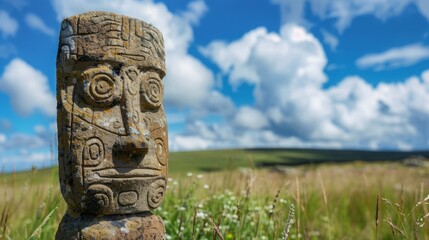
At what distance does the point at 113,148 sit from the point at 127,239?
760 mm

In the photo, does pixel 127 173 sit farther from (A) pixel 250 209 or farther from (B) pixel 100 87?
(A) pixel 250 209

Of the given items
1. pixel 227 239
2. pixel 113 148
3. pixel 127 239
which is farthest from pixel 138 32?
pixel 227 239

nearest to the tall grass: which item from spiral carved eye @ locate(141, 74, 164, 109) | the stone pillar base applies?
the stone pillar base

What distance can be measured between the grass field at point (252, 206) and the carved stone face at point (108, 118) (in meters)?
0.43

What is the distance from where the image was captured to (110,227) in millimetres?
3477

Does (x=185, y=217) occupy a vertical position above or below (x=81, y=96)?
below

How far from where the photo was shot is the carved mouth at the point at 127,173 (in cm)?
349

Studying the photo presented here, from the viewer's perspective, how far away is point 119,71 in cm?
371

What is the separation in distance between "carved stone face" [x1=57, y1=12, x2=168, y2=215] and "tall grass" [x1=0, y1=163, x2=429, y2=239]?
16.6 inches

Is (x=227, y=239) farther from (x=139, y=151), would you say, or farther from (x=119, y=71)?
(x=119, y=71)

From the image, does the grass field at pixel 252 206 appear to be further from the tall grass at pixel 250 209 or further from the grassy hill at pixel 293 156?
the grassy hill at pixel 293 156

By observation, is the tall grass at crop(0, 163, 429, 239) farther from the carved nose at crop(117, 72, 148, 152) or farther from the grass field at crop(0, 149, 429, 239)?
the carved nose at crop(117, 72, 148, 152)

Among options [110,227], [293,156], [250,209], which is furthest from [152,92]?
[293,156]

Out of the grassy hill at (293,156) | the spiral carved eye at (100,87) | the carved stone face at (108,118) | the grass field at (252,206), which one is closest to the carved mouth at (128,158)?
the carved stone face at (108,118)
